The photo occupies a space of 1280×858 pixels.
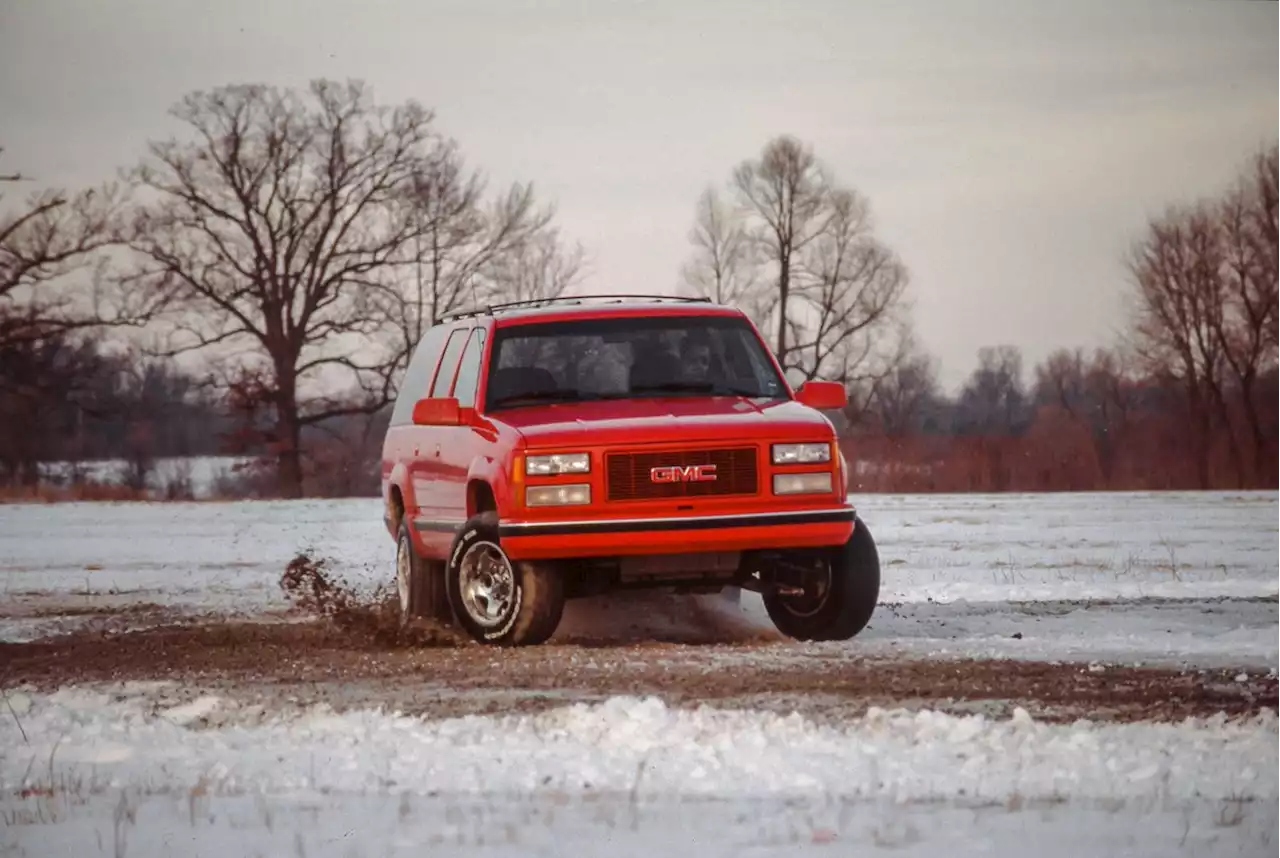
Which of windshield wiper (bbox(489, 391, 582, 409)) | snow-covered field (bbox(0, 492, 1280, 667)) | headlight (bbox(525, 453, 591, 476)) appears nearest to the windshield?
windshield wiper (bbox(489, 391, 582, 409))

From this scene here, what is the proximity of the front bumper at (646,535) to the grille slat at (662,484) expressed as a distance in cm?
15

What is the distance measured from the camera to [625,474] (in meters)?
10.7

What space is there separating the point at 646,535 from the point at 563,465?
611mm

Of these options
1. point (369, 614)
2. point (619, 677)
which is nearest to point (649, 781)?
point (619, 677)

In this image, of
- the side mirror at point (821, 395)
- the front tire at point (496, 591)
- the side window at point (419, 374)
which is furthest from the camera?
the side window at point (419, 374)

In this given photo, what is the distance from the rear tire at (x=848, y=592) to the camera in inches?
451

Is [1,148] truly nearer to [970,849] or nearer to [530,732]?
[530,732]

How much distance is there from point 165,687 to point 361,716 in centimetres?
177

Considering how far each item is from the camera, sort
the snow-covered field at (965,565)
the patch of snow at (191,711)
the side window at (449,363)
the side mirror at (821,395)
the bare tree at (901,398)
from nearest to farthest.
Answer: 1. the patch of snow at (191,711)
2. the side mirror at (821,395)
3. the snow-covered field at (965,565)
4. the side window at (449,363)
5. the bare tree at (901,398)

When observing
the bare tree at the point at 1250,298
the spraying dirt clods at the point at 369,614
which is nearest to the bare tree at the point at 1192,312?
the bare tree at the point at 1250,298

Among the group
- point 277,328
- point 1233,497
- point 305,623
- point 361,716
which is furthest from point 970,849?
point 277,328

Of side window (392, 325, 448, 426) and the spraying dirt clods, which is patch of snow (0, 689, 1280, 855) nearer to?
the spraying dirt clods

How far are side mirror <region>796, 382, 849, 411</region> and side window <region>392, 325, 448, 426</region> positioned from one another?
2.89 m

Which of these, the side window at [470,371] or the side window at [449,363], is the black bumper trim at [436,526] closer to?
the side window at [470,371]
